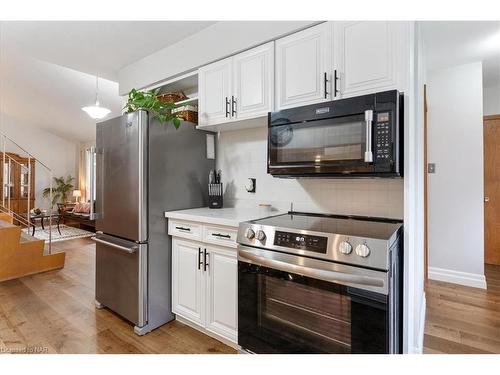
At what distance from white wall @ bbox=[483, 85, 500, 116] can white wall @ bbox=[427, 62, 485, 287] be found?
107cm

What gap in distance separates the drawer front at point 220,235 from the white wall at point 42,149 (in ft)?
27.3

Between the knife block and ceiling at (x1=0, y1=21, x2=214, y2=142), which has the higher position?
ceiling at (x1=0, y1=21, x2=214, y2=142)

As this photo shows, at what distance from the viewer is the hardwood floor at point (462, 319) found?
6.24 ft

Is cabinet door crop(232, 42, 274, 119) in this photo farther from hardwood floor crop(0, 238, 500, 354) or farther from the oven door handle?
hardwood floor crop(0, 238, 500, 354)

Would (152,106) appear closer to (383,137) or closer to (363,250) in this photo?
(383,137)

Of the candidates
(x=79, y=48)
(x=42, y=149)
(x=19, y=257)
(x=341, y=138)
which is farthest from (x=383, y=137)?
(x=42, y=149)

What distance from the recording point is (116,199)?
225 cm

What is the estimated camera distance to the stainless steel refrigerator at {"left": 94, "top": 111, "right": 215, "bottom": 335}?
2.07 metres

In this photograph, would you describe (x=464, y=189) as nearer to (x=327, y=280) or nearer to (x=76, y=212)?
(x=327, y=280)

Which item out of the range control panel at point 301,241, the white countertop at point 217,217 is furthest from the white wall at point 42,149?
the range control panel at point 301,241

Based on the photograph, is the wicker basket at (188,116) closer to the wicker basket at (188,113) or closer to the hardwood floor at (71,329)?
the wicker basket at (188,113)

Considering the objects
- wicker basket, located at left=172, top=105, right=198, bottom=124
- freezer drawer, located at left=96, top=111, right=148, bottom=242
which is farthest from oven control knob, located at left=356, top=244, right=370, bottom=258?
wicker basket, located at left=172, top=105, right=198, bottom=124
